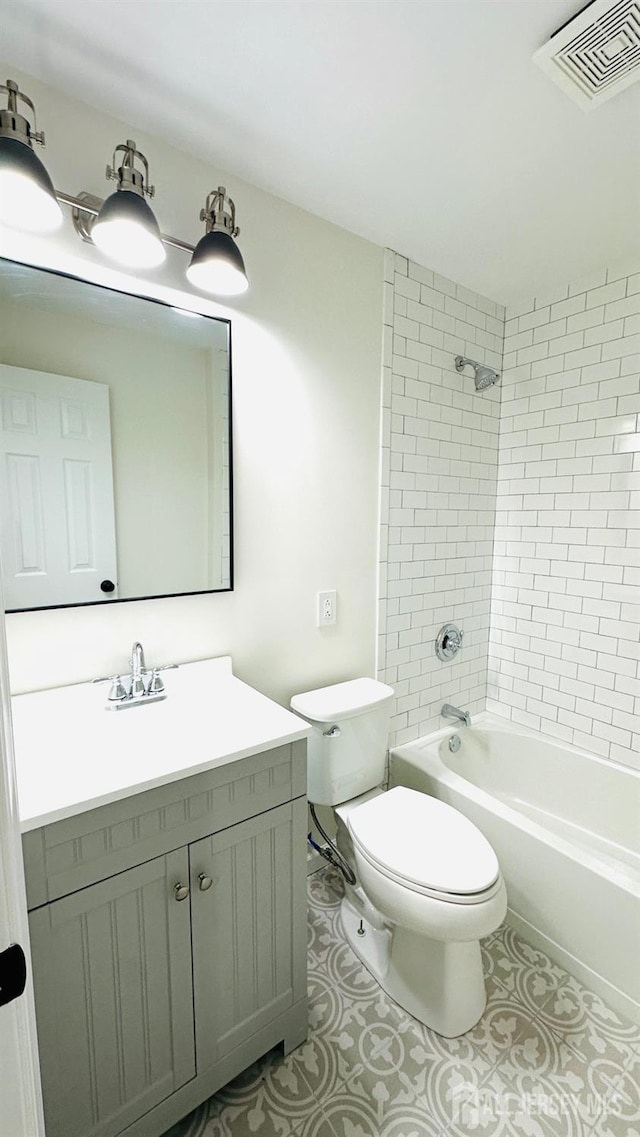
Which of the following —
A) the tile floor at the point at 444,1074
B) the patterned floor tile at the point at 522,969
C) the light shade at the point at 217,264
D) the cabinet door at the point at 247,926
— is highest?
the light shade at the point at 217,264

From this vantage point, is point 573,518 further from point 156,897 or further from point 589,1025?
point 156,897

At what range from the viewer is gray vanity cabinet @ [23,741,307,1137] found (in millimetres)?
806

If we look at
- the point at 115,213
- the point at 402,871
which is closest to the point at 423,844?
the point at 402,871

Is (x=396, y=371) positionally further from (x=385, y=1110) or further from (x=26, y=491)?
(x=385, y=1110)

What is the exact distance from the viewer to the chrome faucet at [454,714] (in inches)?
82.7

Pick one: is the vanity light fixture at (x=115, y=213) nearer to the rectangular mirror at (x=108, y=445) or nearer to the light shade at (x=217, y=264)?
the light shade at (x=217, y=264)

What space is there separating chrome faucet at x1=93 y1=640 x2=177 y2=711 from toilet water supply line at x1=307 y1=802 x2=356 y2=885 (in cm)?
77

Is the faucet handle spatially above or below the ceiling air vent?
below

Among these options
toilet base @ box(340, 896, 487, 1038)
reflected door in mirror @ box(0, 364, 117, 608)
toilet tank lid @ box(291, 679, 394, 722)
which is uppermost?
reflected door in mirror @ box(0, 364, 117, 608)

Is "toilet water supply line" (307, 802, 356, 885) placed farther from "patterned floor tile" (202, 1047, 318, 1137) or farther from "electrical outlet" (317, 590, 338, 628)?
"electrical outlet" (317, 590, 338, 628)

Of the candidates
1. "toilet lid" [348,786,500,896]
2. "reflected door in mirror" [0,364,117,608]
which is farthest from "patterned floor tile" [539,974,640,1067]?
"reflected door in mirror" [0,364,117,608]

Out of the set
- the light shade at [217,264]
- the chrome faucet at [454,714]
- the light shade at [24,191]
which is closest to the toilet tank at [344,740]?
the chrome faucet at [454,714]

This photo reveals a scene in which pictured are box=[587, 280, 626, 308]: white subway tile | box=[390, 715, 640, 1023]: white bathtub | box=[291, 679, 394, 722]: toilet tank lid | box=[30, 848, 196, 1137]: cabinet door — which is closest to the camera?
box=[30, 848, 196, 1137]: cabinet door

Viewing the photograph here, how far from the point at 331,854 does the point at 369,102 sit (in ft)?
7.64
